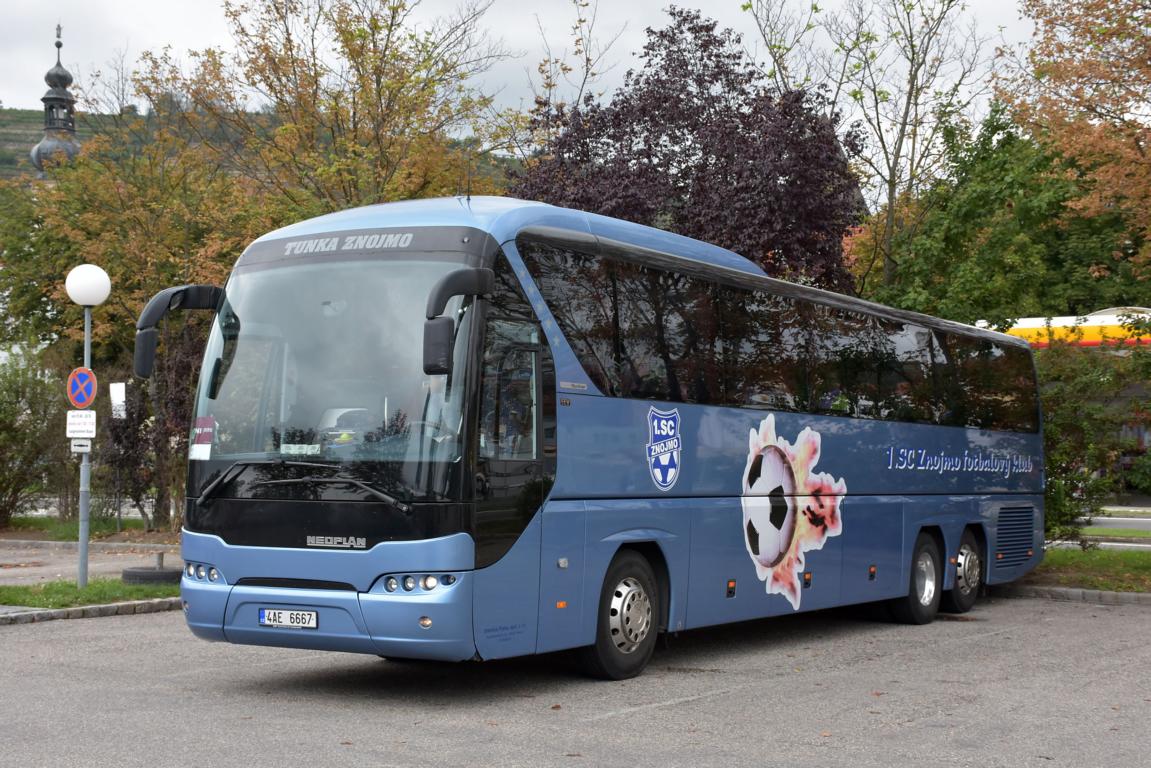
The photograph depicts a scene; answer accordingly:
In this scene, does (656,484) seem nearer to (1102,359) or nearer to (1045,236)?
(1102,359)

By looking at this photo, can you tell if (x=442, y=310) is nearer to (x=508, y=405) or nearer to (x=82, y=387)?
(x=508, y=405)

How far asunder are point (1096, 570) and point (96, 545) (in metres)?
17.9

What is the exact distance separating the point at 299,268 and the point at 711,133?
15206 millimetres

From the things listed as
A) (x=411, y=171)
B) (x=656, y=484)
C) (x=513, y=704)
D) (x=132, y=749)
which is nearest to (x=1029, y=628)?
(x=656, y=484)

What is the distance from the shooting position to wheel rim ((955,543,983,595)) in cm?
1727

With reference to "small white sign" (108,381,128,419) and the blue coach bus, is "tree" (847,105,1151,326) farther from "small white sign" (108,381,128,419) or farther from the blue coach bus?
"small white sign" (108,381,128,419)

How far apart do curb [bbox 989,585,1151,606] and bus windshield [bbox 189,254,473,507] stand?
12.0m

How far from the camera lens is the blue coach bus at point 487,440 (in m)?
9.54

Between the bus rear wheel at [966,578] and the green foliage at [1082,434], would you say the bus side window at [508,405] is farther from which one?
the green foliage at [1082,434]

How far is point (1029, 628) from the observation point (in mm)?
15469

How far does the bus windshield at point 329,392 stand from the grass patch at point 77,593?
6.16 m

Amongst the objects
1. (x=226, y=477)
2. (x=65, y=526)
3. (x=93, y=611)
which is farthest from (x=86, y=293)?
(x=65, y=526)

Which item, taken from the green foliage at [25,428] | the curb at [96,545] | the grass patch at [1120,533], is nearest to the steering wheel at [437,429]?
the curb at [96,545]

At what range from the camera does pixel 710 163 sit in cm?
2523
